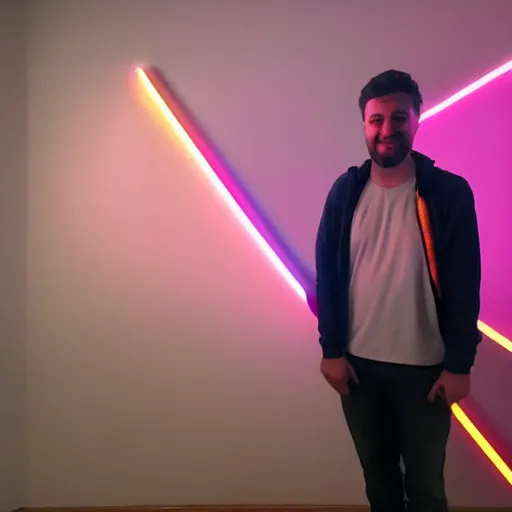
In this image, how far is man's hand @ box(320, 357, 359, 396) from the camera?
1.29 meters

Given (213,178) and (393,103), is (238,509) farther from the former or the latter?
(393,103)

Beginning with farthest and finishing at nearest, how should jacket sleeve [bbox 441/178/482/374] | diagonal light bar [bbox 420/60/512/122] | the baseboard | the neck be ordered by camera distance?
1. the baseboard
2. diagonal light bar [bbox 420/60/512/122]
3. the neck
4. jacket sleeve [bbox 441/178/482/374]

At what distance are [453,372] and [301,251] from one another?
679 millimetres

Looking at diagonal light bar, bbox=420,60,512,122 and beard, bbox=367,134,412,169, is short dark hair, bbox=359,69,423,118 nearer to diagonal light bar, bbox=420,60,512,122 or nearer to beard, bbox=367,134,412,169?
beard, bbox=367,134,412,169

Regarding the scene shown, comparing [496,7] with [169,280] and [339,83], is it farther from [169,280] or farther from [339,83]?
[169,280]

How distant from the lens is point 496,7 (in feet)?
5.39

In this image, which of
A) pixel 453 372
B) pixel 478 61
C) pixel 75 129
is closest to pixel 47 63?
pixel 75 129

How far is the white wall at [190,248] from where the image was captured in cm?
171

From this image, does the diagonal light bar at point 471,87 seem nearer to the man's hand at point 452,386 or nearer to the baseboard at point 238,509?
the man's hand at point 452,386

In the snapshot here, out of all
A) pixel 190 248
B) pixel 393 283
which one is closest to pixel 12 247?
pixel 190 248

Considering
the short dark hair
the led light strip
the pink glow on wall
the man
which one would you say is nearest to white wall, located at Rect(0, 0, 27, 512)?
the led light strip

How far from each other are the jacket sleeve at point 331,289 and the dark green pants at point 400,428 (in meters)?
0.07

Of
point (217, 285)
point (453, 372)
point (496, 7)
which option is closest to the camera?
point (453, 372)

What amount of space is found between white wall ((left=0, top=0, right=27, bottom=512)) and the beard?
1.19 m
